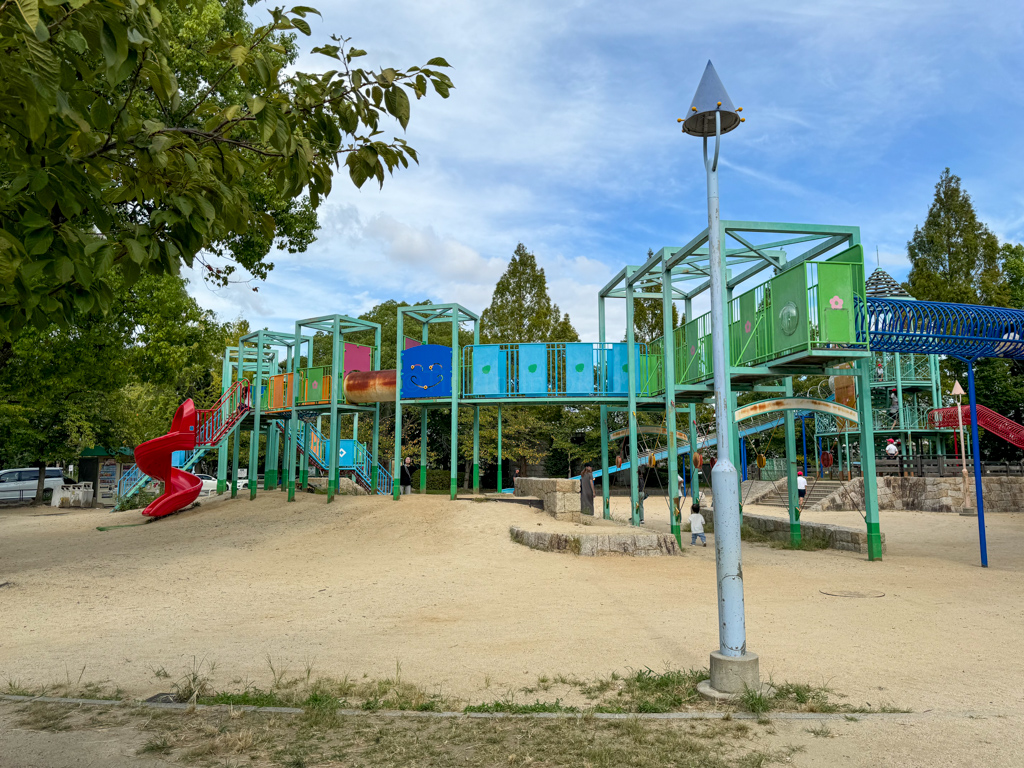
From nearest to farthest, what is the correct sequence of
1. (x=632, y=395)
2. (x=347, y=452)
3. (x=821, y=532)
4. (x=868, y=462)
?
(x=868, y=462), (x=821, y=532), (x=632, y=395), (x=347, y=452)

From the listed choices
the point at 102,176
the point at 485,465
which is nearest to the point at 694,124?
the point at 102,176

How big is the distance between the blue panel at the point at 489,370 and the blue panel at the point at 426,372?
31.2 inches

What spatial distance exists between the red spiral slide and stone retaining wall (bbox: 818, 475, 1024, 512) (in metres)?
22.1

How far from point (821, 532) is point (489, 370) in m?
9.13

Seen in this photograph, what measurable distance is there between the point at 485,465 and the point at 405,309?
74.8 feet

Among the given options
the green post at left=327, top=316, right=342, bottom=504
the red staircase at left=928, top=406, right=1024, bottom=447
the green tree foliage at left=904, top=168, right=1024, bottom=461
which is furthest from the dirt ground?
the green tree foliage at left=904, top=168, right=1024, bottom=461

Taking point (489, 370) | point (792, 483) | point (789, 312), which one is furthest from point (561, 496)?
point (789, 312)

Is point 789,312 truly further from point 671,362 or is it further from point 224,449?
point 224,449

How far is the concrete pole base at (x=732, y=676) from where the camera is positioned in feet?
17.1

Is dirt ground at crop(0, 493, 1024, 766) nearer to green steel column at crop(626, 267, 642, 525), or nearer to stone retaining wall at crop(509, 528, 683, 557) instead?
stone retaining wall at crop(509, 528, 683, 557)

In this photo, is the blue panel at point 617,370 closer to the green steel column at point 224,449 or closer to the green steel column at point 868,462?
the green steel column at point 868,462

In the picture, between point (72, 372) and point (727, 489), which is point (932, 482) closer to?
point (727, 489)

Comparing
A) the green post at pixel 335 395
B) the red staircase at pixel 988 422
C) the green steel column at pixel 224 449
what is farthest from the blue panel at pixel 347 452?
the red staircase at pixel 988 422

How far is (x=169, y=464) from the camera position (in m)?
23.7
